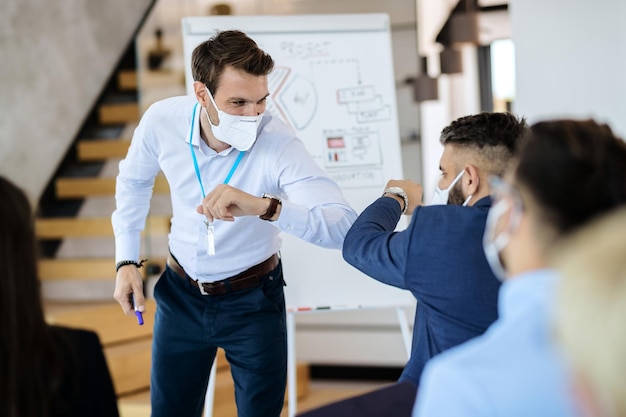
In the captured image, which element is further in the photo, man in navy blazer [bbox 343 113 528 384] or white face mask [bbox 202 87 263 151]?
white face mask [bbox 202 87 263 151]

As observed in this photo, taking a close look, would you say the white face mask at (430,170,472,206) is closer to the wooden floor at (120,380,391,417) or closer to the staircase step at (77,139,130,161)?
the wooden floor at (120,380,391,417)

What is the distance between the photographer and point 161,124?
2158 millimetres

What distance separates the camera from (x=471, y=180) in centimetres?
170

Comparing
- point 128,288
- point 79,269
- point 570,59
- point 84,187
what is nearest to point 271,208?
point 128,288

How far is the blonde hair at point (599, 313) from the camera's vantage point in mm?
766

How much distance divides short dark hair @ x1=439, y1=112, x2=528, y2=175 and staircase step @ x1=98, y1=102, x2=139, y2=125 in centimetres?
421

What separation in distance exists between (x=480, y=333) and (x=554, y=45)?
2.09 meters

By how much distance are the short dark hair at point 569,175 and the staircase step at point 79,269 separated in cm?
395

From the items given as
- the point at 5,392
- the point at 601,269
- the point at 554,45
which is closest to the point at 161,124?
the point at 5,392

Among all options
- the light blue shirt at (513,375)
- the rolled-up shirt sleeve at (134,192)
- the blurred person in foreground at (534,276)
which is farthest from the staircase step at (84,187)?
the light blue shirt at (513,375)

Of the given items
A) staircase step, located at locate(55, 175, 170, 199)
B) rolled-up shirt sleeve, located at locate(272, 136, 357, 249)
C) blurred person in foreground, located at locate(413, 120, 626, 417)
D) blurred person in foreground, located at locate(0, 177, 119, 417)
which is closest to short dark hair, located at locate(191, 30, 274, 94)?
rolled-up shirt sleeve, located at locate(272, 136, 357, 249)

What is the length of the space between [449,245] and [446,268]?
5 centimetres

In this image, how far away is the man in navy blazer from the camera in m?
1.52

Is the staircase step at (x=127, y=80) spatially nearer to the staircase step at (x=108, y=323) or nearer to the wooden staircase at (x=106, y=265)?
the wooden staircase at (x=106, y=265)
